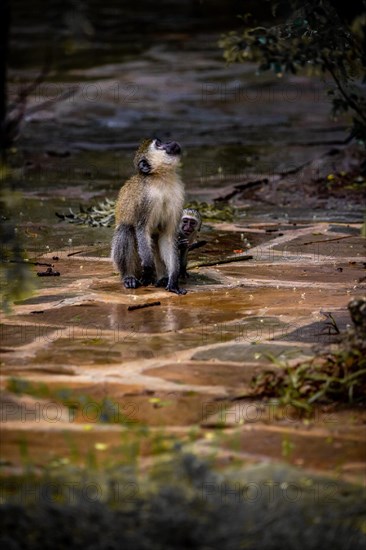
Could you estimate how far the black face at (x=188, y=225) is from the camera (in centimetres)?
912

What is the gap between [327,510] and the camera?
4441 millimetres

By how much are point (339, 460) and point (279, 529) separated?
846mm

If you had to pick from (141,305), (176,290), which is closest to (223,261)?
(176,290)

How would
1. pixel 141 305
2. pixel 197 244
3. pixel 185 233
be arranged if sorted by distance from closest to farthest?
pixel 141 305, pixel 185 233, pixel 197 244

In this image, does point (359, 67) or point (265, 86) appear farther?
point (265, 86)

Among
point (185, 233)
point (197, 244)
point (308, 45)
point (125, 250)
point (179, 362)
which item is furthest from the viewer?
point (197, 244)

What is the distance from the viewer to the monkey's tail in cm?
887

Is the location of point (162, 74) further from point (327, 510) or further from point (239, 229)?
point (327, 510)

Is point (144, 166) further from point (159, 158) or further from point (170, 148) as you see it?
point (170, 148)

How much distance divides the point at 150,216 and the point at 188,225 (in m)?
0.43

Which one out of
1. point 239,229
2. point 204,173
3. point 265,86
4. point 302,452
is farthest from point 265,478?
point 265,86

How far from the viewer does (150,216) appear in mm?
8844

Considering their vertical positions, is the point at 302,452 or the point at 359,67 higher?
the point at 359,67

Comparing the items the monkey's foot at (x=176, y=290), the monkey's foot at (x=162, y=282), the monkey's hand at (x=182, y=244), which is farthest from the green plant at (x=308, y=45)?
the monkey's foot at (x=162, y=282)
